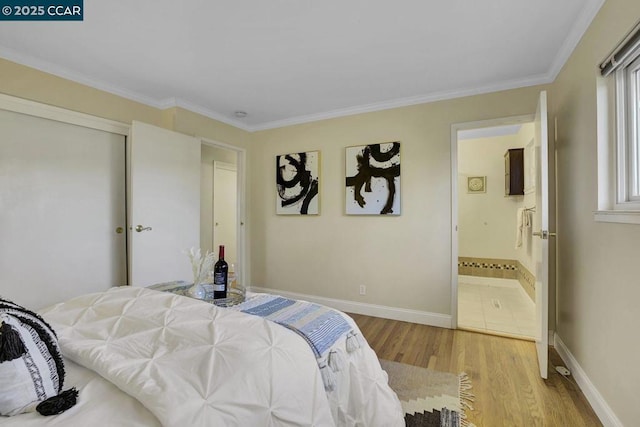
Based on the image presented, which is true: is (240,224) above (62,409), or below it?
above

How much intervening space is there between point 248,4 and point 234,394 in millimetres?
2000

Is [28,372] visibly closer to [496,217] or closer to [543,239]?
[543,239]

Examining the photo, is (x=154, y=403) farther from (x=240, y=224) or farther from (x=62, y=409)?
(x=240, y=224)

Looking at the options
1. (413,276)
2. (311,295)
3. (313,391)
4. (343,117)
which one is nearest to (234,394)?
(313,391)

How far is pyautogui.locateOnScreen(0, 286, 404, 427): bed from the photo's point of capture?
0.76 metres

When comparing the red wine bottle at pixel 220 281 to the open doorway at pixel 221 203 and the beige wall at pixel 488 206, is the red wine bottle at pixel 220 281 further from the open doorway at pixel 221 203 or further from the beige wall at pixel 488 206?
the beige wall at pixel 488 206

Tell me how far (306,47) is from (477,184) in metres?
3.92

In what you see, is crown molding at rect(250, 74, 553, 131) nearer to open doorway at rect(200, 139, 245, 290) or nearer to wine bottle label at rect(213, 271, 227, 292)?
open doorway at rect(200, 139, 245, 290)

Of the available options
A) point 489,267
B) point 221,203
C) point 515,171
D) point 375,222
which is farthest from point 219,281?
point 489,267

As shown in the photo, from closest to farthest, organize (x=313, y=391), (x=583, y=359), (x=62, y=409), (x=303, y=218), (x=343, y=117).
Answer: (x=62, y=409) → (x=313, y=391) → (x=583, y=359) → (x=343, y=117) → (x=303, y=218)

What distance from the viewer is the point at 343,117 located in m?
3.49

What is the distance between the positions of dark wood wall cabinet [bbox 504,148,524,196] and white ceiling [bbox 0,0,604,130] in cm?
191

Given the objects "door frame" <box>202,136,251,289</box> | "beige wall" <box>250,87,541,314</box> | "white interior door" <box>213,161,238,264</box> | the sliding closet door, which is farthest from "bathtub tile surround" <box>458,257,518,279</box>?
the sliding closet door

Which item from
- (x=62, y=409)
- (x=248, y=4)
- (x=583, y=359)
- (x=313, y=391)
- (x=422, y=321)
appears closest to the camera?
(x=62, y=409)
